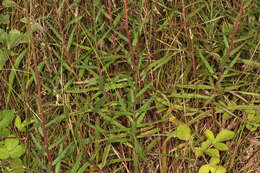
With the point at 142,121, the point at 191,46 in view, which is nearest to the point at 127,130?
the point at 142,121

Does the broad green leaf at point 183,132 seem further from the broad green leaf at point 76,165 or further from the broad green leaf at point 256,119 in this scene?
the broad green leaf at point 76,165

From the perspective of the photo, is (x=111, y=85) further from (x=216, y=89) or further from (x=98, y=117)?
(x=216, y=89)

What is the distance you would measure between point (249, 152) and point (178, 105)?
1.40 feet

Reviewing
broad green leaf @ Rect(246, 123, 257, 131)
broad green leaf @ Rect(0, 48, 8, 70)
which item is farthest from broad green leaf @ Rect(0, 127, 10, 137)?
broad green leaf @ Rect(246, 123, 257, 131)

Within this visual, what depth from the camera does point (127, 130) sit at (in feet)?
4.67

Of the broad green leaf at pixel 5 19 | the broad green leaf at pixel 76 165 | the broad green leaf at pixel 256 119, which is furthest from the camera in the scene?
the broad green leaf at pixel 5 19

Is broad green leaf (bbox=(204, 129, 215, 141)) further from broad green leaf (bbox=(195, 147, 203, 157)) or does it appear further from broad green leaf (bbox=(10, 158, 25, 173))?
broad green leaf (bbox=(10, 158, 25, 173))

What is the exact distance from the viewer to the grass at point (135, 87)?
4.71 feet

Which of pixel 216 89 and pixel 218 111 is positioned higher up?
pixel 216 89

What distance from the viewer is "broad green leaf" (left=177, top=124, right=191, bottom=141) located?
1.44 m

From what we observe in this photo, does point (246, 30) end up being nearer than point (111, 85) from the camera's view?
No

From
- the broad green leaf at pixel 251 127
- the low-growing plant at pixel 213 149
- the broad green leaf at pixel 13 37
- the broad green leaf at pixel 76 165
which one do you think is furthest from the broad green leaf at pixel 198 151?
the broad green leaf at pixel 13 37

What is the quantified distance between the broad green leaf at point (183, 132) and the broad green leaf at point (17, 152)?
0.75 m

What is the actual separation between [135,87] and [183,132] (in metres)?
0.32
